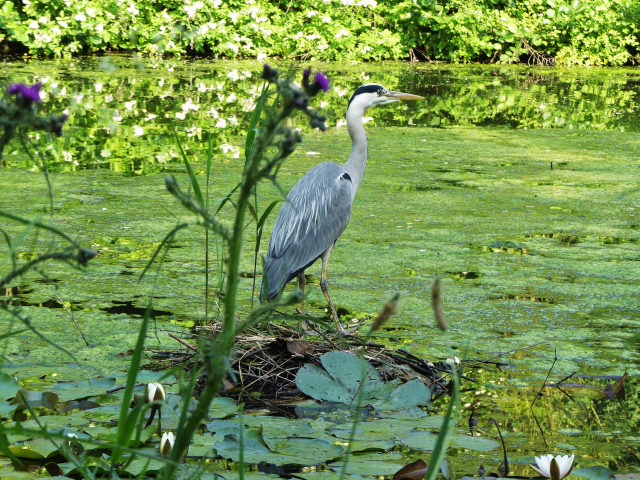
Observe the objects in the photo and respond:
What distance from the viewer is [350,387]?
203 cm

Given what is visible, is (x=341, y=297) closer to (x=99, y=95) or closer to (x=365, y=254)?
(x=365, y=254)

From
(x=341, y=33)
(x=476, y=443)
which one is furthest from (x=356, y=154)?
(x=341, y=33)

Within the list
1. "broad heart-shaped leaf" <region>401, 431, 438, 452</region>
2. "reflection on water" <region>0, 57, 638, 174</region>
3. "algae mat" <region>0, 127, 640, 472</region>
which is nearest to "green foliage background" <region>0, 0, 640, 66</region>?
"reflection on water" <region>0, 57, 638, 174</region>

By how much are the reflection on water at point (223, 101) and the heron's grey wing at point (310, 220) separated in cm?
203

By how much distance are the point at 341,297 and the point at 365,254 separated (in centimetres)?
56

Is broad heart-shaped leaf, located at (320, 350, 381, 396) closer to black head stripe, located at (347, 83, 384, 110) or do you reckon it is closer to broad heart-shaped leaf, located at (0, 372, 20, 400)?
broad heart-shaped leaf, located at (0, 372, 20, 400)

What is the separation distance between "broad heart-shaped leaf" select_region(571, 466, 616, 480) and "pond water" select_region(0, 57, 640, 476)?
0.36 ft

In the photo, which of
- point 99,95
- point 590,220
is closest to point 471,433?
point 590,220

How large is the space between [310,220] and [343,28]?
893 centimetres

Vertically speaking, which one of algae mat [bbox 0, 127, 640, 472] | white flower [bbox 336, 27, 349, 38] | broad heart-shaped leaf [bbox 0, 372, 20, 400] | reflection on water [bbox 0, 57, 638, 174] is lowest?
algae mat [bbox 0, 127, 640, 472]

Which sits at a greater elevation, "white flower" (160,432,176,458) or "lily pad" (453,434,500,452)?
"white flower" (160,432,176,458)

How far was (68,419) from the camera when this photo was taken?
5.61 feet

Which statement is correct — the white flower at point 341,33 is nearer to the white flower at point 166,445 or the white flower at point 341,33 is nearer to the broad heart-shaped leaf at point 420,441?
the broad heart-shaped leaf at point 420,441

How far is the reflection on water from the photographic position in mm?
5441
